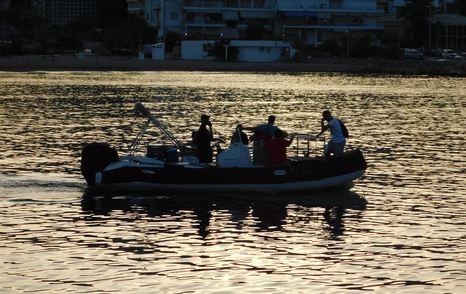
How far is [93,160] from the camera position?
31.8 meters

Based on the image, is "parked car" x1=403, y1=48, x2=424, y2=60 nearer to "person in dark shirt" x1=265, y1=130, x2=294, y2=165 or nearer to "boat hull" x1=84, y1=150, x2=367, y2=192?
"boat hull" x1=84, y1=150, x2=367, y2=192

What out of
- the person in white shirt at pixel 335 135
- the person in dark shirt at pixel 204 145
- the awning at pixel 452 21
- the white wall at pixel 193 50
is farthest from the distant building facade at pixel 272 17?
the person in dark shirt at pixel 204 145

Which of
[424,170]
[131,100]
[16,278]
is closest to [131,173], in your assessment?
[16,278]

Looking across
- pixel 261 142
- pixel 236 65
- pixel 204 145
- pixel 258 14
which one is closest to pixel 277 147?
pixel 261 142

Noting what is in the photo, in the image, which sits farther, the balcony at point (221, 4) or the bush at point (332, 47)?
the balcony at point (221, 4)

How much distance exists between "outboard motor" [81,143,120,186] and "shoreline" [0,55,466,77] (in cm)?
10467

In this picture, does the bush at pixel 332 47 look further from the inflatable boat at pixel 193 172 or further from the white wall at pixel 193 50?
the inflatable boat at pixel 193 172

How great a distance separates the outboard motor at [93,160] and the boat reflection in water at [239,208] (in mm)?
625

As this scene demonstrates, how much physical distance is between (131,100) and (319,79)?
50910mm

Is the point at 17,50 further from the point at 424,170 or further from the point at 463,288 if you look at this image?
the point at 463,288

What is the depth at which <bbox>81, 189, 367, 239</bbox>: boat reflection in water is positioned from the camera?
2761 cm

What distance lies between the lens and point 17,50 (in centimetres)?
15712

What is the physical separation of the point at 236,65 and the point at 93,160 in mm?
114423

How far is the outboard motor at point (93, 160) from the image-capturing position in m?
31.8
